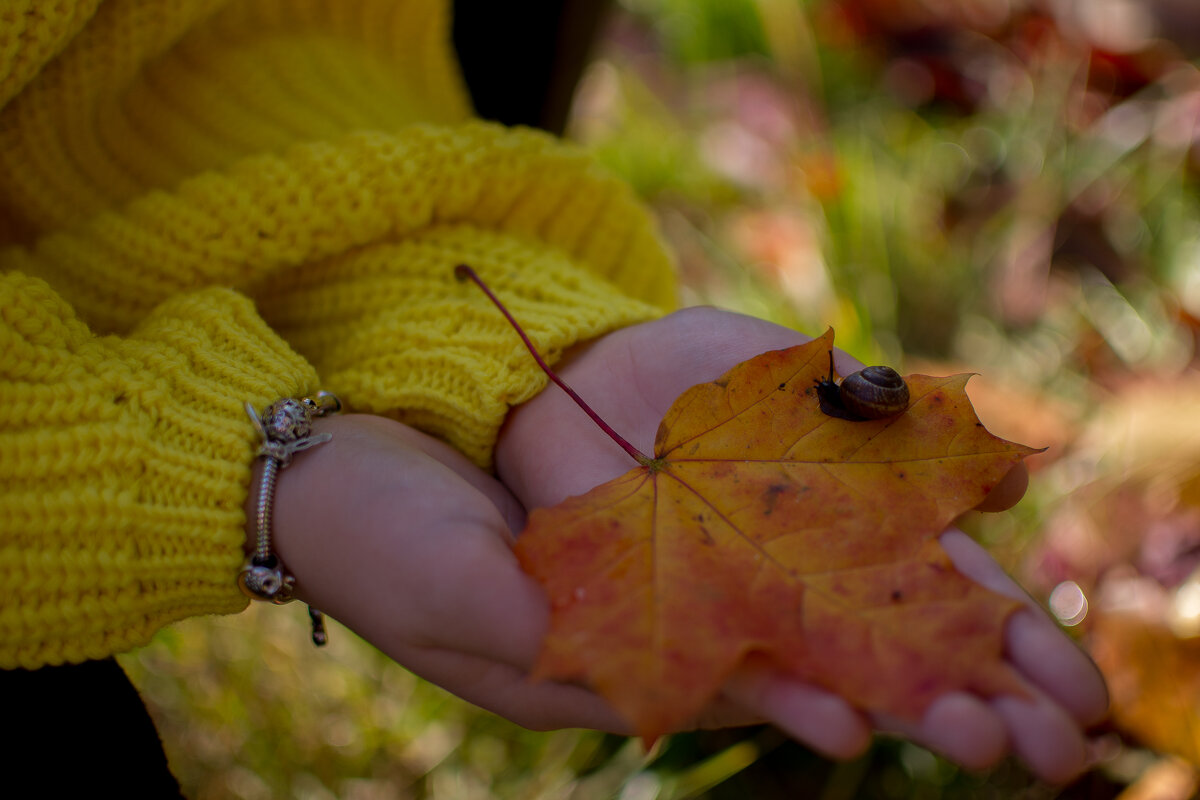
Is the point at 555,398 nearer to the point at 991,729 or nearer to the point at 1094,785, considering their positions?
the point at 991,729

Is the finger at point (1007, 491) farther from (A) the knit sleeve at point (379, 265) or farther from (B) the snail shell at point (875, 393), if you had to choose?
(A) the knit sleeve at point (379, 265)

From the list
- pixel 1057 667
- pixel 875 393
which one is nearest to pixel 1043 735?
pixel 1057 667

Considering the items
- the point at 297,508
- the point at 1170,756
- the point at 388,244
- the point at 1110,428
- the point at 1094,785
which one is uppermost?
the point at 388,244

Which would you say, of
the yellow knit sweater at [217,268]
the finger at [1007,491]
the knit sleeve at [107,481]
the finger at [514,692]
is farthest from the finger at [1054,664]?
the knit sleeve at [107,481]

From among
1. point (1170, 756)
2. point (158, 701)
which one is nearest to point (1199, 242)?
point (1170, 756)

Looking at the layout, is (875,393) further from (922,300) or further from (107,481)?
(922,300)

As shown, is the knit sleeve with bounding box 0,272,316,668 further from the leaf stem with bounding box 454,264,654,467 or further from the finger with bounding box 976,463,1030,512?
the finger with bounding box 976,463,1030,512
